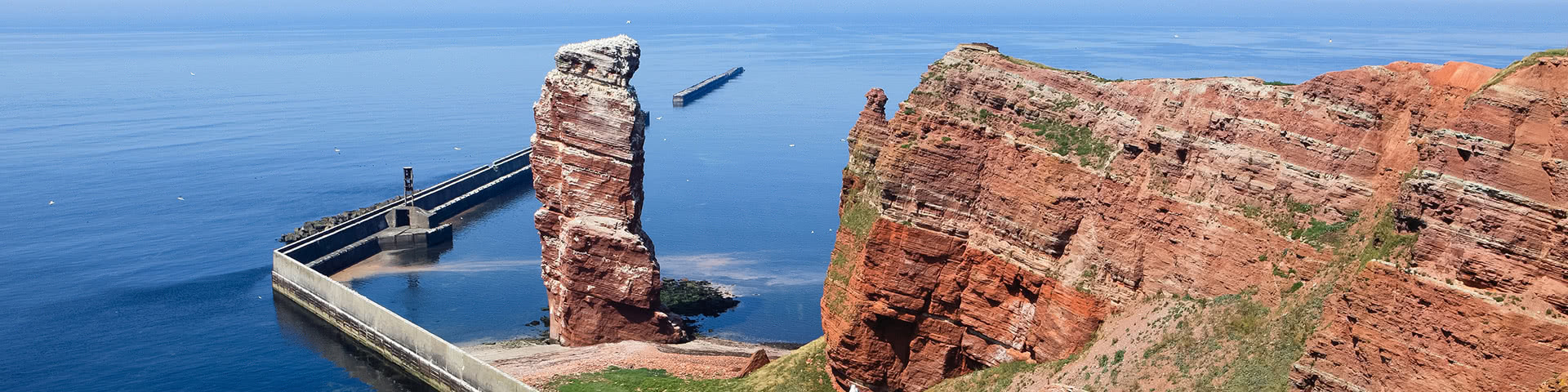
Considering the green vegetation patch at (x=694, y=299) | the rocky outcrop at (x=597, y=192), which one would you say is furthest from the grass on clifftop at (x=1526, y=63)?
the green vegetation patch at (x=694, y=299)

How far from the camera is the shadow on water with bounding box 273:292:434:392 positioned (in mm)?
62594

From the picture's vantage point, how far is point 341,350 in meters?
68.0

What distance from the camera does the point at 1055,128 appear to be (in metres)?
37.3

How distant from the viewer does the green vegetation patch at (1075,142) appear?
36000 millimetres

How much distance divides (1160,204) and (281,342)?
50.7 m

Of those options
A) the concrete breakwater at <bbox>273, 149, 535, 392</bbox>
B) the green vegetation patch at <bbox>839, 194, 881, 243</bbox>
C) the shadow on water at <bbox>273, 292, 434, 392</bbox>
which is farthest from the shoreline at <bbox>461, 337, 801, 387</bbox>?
the green vegetation patch at <bbox>839, 194, 881, 243</bbox>

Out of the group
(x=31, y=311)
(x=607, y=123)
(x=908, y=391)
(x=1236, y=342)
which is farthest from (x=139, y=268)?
(x=1236, y=342)

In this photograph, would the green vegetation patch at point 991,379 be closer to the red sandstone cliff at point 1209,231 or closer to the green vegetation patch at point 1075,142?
the red sandstone cliff at point 1209,231

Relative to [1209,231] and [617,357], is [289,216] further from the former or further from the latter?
[1209,231]

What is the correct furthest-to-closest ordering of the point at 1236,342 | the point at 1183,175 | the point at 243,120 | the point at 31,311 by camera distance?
1. the point at 243,120
2. the point at 31,311
3. the point at 1183,175
4. the point at 1236,342

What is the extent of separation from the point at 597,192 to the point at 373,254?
128ft

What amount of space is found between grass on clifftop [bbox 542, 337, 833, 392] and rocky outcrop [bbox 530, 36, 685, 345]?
218 inches

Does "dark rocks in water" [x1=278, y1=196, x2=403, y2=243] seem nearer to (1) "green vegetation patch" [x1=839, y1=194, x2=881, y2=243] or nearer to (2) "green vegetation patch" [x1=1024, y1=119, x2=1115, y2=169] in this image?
(1) "green vegetation patch" [x1=839, y1=194, x2=881, y2=243]

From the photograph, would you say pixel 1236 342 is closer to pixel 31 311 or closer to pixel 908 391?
pixel 908 391
